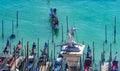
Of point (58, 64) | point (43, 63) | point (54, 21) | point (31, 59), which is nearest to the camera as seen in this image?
point (43, 63)

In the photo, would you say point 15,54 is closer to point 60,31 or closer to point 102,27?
point 60,31

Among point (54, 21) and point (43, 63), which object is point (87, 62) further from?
point (54, 21)

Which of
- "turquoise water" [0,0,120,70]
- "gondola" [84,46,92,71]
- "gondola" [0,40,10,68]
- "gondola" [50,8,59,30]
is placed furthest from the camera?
"gondola" [50,8,59,30]

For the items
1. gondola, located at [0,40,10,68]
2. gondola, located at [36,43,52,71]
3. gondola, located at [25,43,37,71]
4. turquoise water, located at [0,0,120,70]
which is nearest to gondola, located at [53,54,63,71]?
gondola, located at [36,43,52,71]

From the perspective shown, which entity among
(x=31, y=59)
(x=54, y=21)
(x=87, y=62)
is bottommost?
(x=87, y=62)

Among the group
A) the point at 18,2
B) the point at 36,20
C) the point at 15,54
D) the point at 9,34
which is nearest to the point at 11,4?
the point at 18,2

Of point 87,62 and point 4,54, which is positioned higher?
point 4,54

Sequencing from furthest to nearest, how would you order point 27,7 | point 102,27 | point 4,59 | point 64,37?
point 27,7 < point 102,27 < point 64,37 < point 4,59

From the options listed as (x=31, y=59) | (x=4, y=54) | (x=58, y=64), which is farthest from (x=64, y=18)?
(x=58, y=64)

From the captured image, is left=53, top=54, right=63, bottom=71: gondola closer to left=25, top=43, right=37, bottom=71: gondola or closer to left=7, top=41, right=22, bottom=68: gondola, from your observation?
left=25, top=43, right=37, bottom=71: gondola
